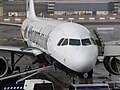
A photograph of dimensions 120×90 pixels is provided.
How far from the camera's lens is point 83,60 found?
1653 centimetres

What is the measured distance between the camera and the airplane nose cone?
16.6 meters

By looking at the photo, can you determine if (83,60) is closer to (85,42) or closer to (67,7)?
(85,42)

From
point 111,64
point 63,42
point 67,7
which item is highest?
point 63,42

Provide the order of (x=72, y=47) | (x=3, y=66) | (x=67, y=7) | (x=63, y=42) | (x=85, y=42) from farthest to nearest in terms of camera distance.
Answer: (x=67, y=7) < (x=3, y=66) < (x=63, y=42) < (x=85, y=42) < (x=72, y=47)

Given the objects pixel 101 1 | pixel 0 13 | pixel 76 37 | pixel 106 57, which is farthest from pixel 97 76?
pixel 101 1

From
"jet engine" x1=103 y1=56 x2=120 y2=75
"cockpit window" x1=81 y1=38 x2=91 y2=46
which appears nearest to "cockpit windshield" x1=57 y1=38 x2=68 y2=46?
"cockpit window" x1=81 y1=38 x2=91 y2=46

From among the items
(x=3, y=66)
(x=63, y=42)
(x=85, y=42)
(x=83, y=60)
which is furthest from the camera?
(x=3, y=66)

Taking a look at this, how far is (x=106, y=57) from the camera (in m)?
21.5

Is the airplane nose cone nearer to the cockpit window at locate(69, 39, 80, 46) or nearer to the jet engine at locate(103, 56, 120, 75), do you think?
the cockpit window at locate(69, 39, 80, 46)

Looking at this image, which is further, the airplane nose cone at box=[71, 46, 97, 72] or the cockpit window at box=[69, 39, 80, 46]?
the cockpit window at box=[69, 39, 80, 46]

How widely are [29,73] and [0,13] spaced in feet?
258

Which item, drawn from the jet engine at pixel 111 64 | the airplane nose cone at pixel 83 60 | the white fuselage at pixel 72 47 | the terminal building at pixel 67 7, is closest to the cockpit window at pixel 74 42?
the white fuselage at pixel 72 47

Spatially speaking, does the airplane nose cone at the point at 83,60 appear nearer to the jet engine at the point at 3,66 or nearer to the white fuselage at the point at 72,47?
the white fuselage at the point at 72,47

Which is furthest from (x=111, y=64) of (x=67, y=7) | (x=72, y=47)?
(x=67, y=7)
